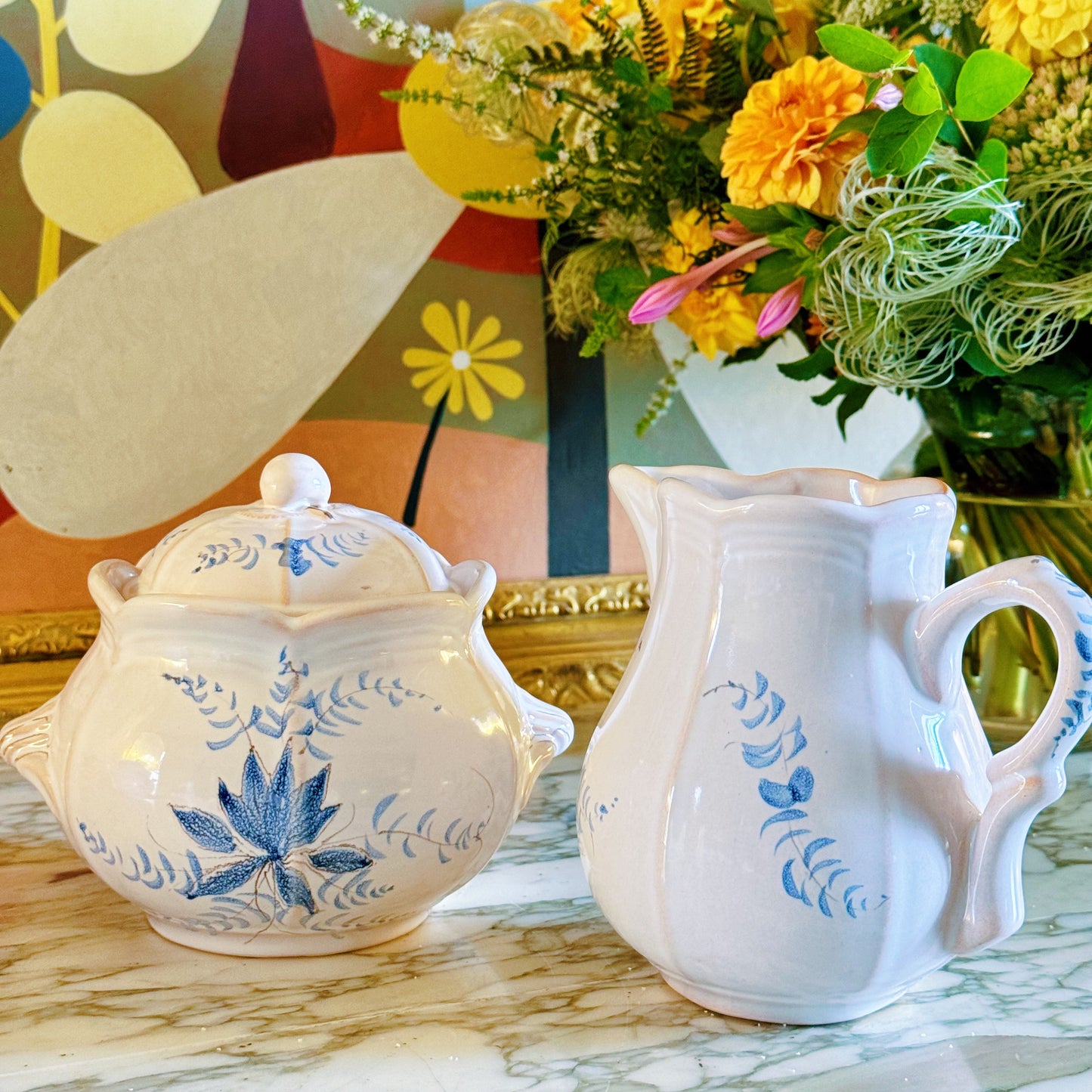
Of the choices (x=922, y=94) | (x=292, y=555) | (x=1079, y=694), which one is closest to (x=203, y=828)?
(x=292, y=555)

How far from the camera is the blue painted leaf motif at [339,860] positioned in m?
0.50

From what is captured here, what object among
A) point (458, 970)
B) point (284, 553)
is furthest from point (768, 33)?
point (458, 970)

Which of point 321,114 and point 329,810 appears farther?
point 321,114

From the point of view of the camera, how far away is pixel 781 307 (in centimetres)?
71

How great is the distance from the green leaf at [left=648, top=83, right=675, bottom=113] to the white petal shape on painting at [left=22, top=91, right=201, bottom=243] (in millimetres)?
336

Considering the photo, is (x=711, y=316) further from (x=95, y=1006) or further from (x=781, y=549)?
(x=95, y=1006)

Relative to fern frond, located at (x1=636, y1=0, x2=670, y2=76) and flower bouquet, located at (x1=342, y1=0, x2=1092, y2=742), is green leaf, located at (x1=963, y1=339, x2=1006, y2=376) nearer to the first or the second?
flower bouquet, located at (x1=342, y1=0, x2=1092, y2=742)

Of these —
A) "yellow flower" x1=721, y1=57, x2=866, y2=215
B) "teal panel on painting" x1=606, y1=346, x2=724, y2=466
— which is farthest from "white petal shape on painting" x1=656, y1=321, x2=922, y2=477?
"yellow flower" x1=721, y1=57, x2=866, y2=215

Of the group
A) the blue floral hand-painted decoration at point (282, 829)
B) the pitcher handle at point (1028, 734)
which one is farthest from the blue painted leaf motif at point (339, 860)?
the pitcher handle at point (1028, 734)

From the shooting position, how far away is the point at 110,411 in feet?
2.80

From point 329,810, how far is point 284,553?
113 millimetres

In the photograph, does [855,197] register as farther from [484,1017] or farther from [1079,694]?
[484,1017]

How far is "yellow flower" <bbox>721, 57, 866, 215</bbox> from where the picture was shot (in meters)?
0.63

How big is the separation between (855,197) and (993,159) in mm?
71
